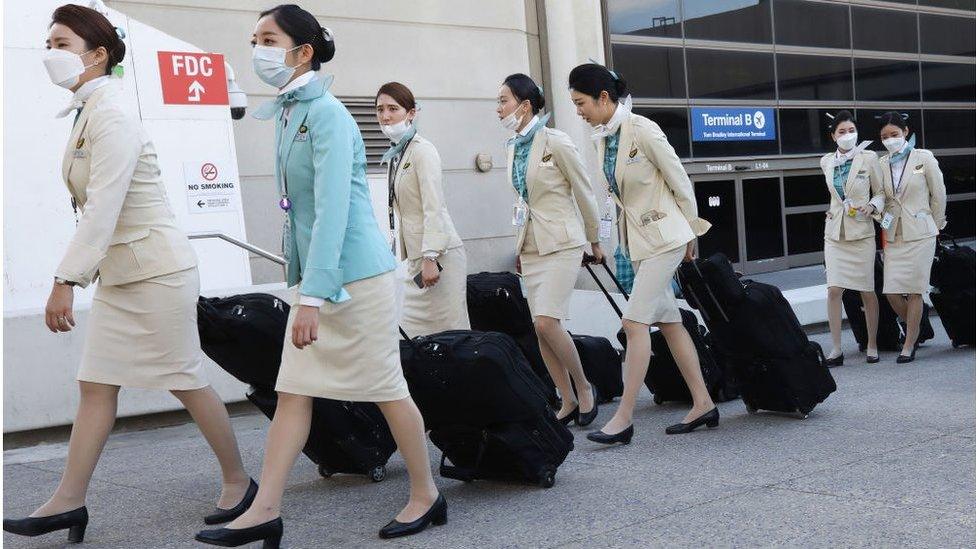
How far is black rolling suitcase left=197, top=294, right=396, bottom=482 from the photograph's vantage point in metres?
4.46

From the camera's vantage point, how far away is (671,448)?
5543 millimetres

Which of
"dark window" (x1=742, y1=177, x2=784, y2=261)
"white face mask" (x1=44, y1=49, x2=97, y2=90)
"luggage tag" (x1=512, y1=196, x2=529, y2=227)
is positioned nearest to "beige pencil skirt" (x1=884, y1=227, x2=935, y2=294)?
"luggage tag" (x1=512, y1=196, x2=529, y2=227)

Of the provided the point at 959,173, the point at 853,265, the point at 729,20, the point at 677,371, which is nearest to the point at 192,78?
the point at 677,371

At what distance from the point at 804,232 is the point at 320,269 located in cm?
1587

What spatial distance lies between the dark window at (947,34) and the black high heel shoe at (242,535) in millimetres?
19643

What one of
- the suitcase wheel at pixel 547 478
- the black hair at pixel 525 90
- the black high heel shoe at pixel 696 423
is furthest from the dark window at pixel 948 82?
the suitcase wheel at pixel 547 478

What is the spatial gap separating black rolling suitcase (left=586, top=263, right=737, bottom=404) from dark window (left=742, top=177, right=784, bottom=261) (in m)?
10.9

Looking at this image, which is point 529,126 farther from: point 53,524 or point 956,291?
point 956,291

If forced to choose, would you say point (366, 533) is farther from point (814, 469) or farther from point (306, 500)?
point (814, 469)

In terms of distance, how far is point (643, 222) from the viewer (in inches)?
227

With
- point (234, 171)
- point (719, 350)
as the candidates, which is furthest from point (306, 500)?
point (234, 171)

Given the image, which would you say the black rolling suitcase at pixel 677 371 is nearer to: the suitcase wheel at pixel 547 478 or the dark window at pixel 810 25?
the suitcase wheel at pixel 547 478

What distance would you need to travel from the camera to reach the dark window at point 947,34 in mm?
20859

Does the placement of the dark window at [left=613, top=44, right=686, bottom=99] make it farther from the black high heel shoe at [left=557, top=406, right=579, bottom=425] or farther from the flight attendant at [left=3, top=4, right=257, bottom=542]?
the flight attendant at [left=3, top=4, right=257, bottom=542]
